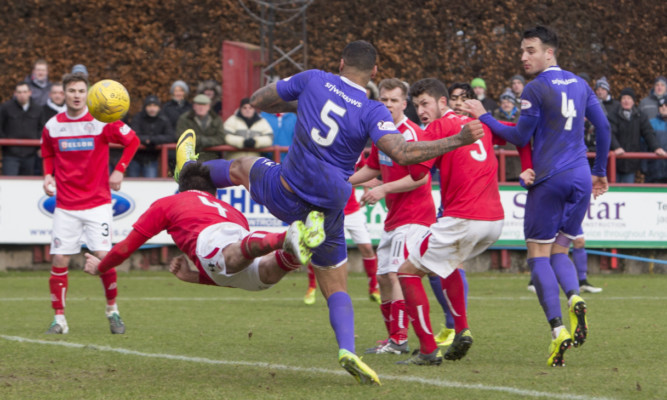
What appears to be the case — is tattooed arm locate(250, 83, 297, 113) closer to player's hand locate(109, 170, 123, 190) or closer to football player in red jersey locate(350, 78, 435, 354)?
football player in red jersey locate(350, 78, 435, 354)

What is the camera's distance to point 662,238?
17.7 m

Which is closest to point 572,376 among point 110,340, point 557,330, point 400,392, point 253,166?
point 557,330

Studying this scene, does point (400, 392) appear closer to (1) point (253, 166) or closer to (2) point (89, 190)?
(1) point (253, 166)

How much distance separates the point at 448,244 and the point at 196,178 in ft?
5.78

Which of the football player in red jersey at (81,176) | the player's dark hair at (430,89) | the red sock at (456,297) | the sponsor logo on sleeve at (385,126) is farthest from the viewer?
the football player in red jersey at (81,176)

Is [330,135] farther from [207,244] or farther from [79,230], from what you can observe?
[79,230]

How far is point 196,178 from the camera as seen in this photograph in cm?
751

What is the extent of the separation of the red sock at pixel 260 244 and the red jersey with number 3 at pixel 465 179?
163 cm

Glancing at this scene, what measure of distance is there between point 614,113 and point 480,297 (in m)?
5.80

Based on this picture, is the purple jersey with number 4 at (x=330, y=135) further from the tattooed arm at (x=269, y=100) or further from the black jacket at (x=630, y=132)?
the black jacket at (x=630, y=132)

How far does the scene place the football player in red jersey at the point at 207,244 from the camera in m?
6.88

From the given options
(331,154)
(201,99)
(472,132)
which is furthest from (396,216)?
(201,99)

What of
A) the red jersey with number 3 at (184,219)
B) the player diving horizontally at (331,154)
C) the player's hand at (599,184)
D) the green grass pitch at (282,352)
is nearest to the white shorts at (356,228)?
the green grass pitch at (282,352)

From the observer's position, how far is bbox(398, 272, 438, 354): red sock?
7.54 meters
